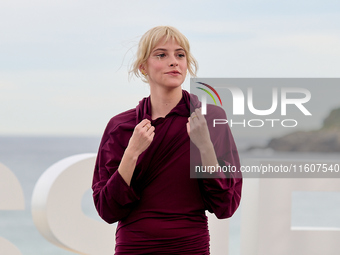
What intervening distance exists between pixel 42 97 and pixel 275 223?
17.7 meters

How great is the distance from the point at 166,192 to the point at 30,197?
38.5 ft

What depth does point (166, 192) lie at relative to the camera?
190 centimetres

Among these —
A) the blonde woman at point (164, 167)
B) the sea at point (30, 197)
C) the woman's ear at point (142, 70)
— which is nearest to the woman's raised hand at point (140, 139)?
the blonde woman at point (164, 167)

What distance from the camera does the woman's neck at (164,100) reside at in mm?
1968

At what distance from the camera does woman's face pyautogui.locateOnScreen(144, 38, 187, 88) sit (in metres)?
1.90

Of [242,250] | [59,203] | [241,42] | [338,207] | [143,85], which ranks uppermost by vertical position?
[241,42]

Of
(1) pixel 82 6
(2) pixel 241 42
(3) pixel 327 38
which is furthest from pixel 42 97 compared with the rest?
(3) pixel 327 38

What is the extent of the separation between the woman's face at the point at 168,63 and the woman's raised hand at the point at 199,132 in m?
0.15

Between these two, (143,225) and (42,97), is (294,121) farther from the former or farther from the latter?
(42,97)

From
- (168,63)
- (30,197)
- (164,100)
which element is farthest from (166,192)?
(30,197)

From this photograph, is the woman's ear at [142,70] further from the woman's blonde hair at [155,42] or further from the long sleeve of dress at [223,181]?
the long sleeve of dress at [223,181]

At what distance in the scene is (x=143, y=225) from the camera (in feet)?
6.19

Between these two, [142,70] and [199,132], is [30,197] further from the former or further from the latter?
[199,132]

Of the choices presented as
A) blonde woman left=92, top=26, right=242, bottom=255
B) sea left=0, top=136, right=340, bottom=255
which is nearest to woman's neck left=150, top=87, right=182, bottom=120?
blonde woman left=92, top=26, right=242, bottom=255
